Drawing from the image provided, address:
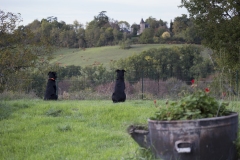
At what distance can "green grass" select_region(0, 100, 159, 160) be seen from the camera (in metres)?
6.59

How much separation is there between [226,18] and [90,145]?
1856cm

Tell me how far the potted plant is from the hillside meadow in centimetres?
5003

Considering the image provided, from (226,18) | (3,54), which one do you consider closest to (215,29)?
(226,18)

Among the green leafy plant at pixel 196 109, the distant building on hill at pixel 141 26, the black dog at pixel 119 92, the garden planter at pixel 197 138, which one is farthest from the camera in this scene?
the distant building on hill at pixel 141 26

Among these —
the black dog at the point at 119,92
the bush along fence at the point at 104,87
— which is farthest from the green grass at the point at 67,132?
the bush along fence at the point at 104,87

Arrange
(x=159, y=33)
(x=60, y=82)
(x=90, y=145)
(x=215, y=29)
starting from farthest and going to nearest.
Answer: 1. (x=159, y=33)
2. (x=60, y=82)
3. (x=215, y=29)
4. (x=90, y=145)

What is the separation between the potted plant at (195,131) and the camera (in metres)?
3.90

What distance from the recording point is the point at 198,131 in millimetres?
3887

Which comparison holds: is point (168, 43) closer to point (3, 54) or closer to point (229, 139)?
point (3, 54)

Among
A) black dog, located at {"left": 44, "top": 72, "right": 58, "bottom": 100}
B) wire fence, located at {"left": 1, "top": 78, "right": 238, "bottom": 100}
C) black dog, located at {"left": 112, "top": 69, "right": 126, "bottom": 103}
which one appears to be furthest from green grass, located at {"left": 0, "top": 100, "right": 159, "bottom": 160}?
wire fence, located at {"left": 1, "top": 78, "right": 238, "bottom": 100}

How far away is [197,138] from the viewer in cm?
389

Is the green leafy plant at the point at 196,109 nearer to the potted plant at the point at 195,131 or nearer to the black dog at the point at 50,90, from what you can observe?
the potted plant at the point at 195,131

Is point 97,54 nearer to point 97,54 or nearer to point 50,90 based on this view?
point 97,54

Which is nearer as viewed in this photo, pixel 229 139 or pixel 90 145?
pixel 229 139
